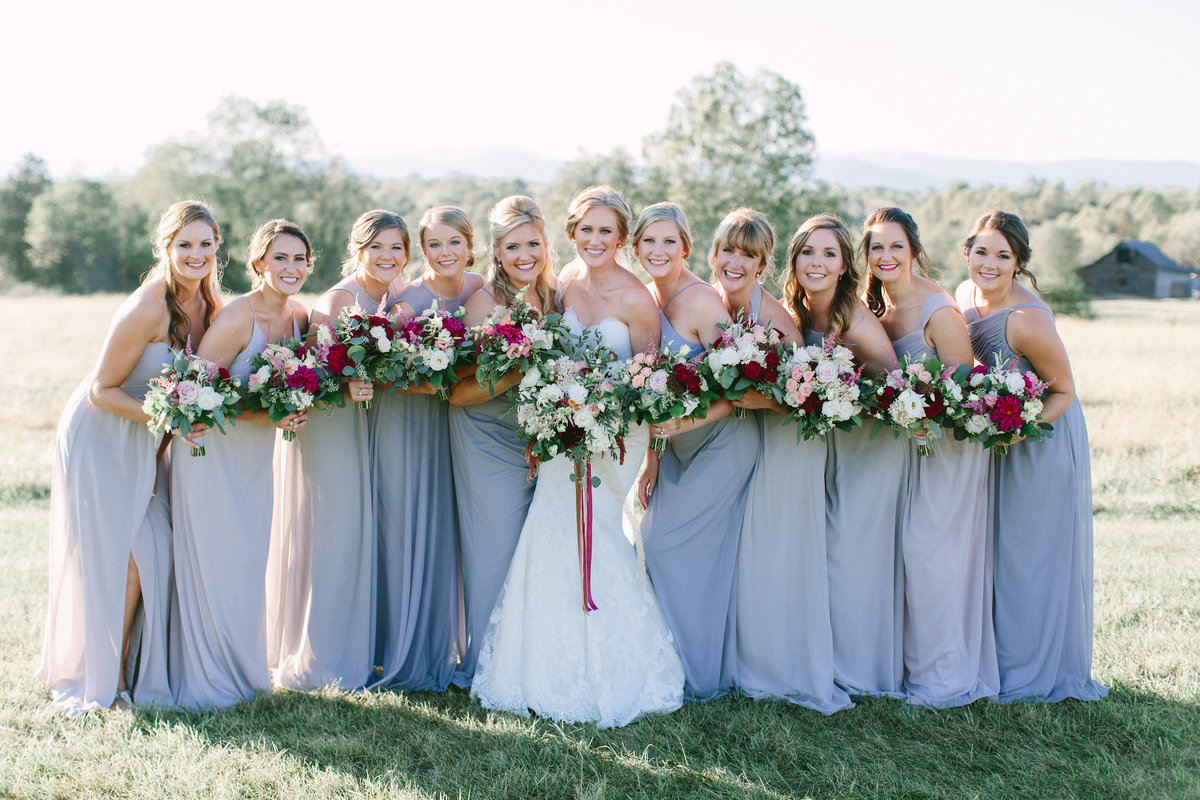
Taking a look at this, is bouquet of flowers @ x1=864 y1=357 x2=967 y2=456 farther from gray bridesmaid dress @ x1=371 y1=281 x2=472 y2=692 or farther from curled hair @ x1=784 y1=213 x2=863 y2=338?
gray bridesmaid dress @ x1=371 y1=281 x2=472 y2=692

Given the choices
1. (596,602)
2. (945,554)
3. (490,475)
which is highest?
(490,475)

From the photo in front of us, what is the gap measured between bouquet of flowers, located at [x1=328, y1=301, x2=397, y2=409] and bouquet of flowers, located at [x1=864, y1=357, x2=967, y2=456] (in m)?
2.97

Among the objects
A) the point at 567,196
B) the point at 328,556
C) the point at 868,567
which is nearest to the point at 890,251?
the point at 868,567

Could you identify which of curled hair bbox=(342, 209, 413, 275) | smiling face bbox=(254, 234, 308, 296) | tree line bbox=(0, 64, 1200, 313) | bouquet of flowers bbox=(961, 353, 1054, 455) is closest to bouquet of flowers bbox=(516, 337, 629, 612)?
curled hair bbox=(342, 209, 413, 275)

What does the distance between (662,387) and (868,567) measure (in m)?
1.91

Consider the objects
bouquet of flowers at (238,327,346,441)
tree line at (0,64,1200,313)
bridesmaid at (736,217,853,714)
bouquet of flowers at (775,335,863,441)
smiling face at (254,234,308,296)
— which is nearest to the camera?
bouquet of flowers at (238,327,346,441)

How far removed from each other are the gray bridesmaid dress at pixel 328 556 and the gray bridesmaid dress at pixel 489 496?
67 centimetres

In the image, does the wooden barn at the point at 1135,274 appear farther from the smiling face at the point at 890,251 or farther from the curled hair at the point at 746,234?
the curled hair at the point at 746,234

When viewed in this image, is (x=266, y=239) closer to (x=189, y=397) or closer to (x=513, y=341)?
(x=189, y=397)

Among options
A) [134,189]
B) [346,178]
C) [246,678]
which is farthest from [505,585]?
[134,189]

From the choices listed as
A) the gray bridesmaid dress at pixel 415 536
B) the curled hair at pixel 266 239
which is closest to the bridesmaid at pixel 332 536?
the gray bridesmaid dress at pixel 415 536

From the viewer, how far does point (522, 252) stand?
5.85 metres

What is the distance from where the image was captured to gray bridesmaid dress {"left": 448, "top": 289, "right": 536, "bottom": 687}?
228 inches

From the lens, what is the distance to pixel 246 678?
18.3ft
